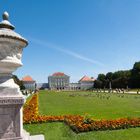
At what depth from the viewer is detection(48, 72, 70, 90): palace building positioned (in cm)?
15625

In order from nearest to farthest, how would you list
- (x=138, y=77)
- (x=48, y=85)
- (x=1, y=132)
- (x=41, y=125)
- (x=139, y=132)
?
(x=1, y=132) → (x=139, y=132) → (x=41, y=125) → (x=138, y=77) → (x=48, y=85)

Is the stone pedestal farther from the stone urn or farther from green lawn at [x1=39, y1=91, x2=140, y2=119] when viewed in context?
green lawn at [x1=39, y1=91, x2=140, y2=119]

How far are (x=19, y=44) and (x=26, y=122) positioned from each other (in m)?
6.96

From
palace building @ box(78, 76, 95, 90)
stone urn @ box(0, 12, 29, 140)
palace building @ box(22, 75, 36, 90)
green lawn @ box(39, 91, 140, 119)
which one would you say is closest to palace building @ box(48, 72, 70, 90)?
palace building @ box(22, 75, 36, 90)

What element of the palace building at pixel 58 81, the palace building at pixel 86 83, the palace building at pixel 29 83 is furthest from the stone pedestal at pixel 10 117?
the palace building at pixel 86 83

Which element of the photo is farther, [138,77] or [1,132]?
[138,77]

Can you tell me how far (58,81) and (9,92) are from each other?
500 feet

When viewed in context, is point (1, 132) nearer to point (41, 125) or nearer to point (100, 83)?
point (41, 125)

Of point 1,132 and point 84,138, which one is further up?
point 1,132

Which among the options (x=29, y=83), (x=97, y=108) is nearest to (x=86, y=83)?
(x=29, y=83)

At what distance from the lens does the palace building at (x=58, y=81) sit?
6152 inches

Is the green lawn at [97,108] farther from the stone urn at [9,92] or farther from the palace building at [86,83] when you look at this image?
the palace building at [86,83]

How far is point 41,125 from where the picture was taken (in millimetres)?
10945

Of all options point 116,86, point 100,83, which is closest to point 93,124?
point 116,86
